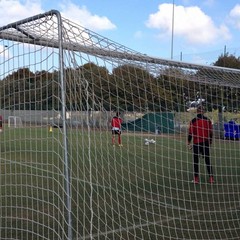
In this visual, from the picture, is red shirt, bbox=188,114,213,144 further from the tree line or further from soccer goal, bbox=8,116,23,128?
soccer goal, bbox=8,116,23,128

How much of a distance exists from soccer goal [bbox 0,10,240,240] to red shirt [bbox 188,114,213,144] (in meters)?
0.15

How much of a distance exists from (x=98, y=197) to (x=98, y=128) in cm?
179

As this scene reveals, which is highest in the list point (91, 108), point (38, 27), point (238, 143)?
point (38, 27)

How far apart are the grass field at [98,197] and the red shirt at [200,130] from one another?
0.31 m

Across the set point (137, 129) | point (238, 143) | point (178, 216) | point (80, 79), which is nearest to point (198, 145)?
point (238, 143)

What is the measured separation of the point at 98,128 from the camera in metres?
6.54

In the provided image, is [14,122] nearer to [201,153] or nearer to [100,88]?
[100,88]

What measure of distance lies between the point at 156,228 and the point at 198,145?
12.5ft

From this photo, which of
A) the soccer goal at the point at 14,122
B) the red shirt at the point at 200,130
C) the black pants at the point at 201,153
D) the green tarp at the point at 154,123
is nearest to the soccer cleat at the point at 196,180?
the black pants at the point at 201,153

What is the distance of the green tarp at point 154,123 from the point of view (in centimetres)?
763

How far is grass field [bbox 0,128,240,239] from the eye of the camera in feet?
20.2

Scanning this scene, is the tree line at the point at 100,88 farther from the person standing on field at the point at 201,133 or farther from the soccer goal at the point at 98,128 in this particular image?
the person standing on field at the point at 201,133

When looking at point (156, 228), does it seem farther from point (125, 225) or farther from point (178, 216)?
point (178, 216)

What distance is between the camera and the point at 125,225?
267 inches
